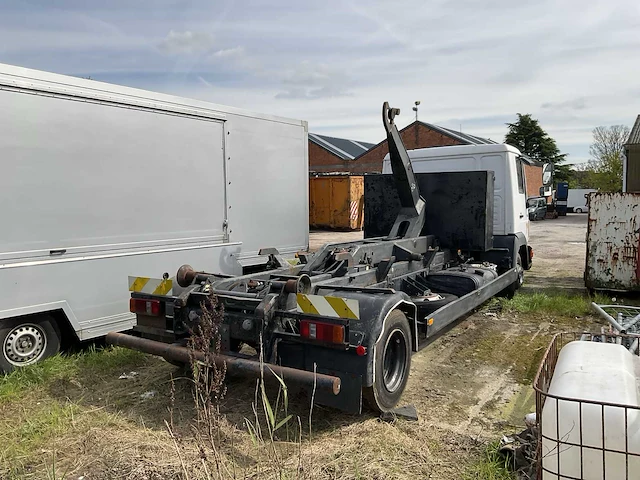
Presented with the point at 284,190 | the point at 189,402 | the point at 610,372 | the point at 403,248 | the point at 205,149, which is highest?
the point at 205,149

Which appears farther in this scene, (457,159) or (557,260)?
(557,260)

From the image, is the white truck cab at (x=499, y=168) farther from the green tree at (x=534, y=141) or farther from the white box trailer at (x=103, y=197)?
the green tree at (x=534, y=141)

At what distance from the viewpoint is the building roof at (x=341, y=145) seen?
38.2 m

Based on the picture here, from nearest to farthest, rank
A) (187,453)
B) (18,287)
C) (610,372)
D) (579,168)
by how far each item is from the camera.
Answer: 1. (610,372)
2. (187,453)
3. (18,287)
4. (579,168)

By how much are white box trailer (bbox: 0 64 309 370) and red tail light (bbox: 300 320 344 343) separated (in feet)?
9.38

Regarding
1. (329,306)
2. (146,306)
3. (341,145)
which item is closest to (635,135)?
(341,145)

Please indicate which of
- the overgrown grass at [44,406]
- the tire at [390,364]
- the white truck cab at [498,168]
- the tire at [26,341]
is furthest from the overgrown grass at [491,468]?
the white truck cab at [498,168]

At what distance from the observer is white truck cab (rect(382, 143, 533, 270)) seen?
27.1ft

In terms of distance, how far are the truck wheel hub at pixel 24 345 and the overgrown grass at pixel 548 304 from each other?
19.5 ft

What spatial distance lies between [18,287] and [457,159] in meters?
6.43

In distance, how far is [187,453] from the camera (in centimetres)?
358

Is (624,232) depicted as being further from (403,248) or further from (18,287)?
(18,287)

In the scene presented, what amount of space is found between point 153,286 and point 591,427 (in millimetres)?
3502

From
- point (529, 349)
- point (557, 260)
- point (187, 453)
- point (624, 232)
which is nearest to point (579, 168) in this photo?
point (557, 260)
